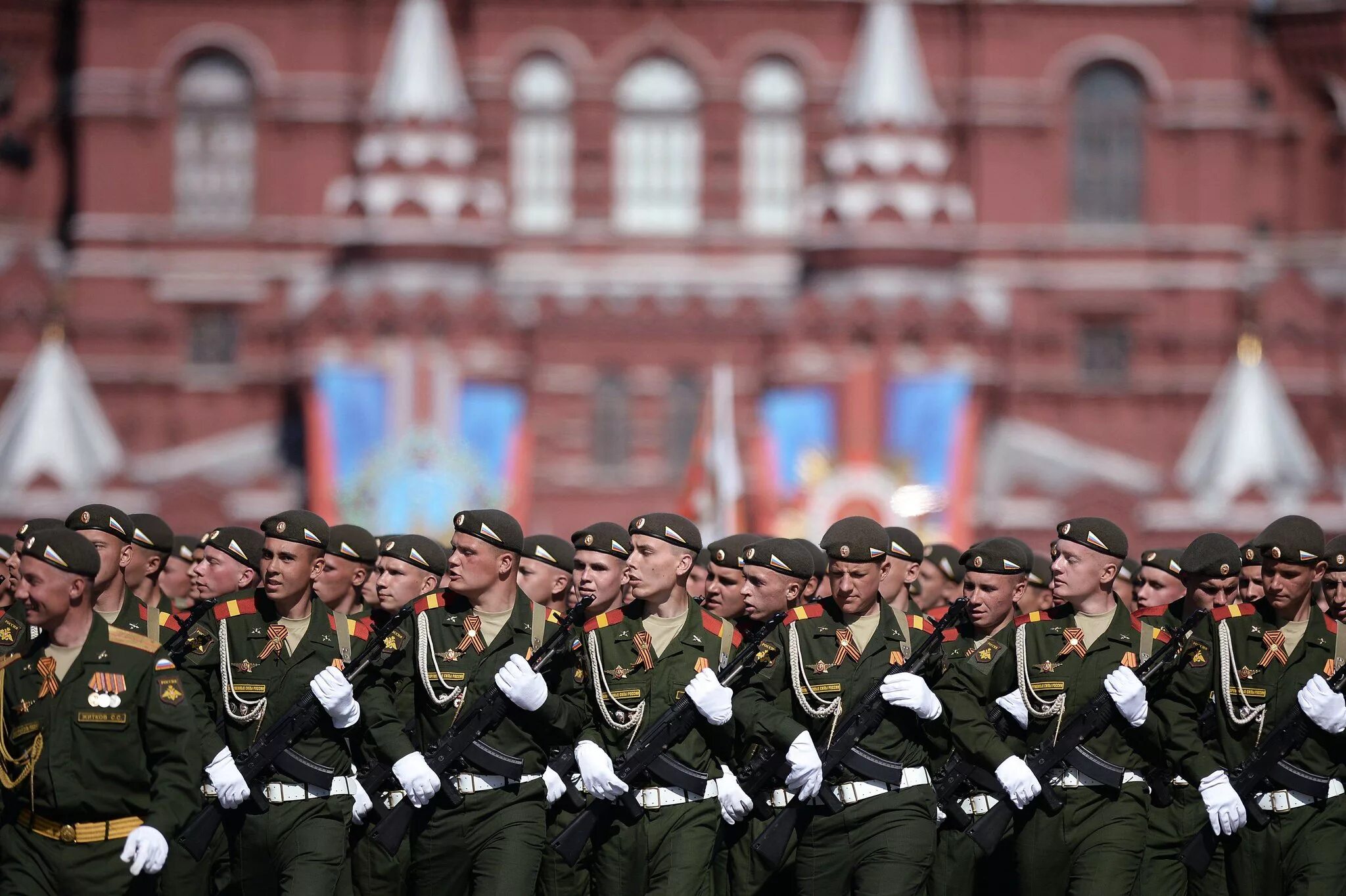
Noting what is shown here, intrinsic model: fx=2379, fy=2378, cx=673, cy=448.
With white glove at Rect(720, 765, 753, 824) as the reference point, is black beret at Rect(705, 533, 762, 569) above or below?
above

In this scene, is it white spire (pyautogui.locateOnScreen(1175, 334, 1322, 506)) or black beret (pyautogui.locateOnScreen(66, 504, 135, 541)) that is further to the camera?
white spire (pyautogui.locateOnScreen(1175, 334, 1322, 506))

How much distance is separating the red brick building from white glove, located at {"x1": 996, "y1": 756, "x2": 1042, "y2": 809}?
27.3 metres

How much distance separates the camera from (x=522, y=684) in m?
11.3

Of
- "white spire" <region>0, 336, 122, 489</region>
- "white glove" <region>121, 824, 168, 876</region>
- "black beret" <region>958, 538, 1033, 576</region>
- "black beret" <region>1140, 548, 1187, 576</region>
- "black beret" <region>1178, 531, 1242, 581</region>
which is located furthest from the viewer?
"white spire" <region>0, 336, 122, 489</region>

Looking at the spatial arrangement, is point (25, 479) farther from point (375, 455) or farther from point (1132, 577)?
point (1132, 577)

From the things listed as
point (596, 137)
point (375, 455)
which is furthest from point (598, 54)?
point (375, 455)

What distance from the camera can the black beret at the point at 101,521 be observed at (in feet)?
36.7

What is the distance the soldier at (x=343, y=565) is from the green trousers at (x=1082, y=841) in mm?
3472

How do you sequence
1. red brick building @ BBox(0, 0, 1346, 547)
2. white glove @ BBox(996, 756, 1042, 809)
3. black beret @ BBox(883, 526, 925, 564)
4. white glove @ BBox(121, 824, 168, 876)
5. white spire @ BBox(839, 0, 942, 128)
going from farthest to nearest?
red brick building @ BBox(0, 0, 1346, 547), white spire @ BBox(839, 0, 942, 128), black beret @ BBox(883, 526, 925, 564), white glove @ BBox(996, 756, 1042, 809), white glove @ BBox(121, 824, 168, 876)

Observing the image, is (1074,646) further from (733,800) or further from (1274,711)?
(733,800)

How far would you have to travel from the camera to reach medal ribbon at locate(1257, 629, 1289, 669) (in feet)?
38.5

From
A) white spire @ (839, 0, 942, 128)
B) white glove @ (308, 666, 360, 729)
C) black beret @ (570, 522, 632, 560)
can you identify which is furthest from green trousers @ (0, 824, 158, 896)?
white spire @ (839, 0, 942, 128)

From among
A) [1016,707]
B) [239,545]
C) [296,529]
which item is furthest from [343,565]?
[1016,707]

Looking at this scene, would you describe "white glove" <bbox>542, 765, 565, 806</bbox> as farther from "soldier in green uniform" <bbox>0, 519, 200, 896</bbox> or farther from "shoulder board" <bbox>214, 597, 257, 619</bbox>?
"soldier in green uniform" <bbox>0, 519, 200, 896</bbox>
